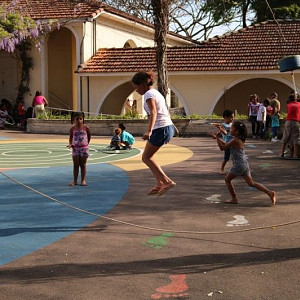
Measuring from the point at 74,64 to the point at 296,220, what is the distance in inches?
1109

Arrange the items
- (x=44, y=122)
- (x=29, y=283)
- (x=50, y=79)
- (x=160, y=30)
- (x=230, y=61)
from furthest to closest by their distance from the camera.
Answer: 1. (x=50, y=79)
2. (x=230, y=61)
3. (x=44, y=122)
4. (x=160, y=30)
5. (x=29, y=283)

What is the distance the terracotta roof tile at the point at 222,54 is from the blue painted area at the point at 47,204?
16.7 metres

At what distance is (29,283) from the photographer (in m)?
5.17

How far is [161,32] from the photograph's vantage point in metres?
22.9

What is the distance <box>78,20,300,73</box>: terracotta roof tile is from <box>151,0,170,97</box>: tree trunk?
5.34 meters

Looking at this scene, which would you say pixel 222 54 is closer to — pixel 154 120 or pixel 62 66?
pixel 62 66

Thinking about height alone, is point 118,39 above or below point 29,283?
above

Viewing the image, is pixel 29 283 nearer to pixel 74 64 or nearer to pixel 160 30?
pixel 160 30

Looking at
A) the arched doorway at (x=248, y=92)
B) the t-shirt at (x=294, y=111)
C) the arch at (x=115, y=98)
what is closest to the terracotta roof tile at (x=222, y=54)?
the arch at (x=115, y=98)

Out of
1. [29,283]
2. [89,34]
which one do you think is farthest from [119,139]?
[89,34]

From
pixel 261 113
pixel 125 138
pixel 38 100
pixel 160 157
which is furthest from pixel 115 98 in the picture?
pixel 160 157

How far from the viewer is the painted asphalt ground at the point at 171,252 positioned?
16.3ft

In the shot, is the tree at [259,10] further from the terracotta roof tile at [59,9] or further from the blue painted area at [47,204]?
the blue painted area at [47,204]

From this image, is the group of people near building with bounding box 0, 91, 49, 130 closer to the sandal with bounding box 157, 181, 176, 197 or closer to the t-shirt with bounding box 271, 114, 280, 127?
the t-shirt with bounding box 271, 114, 280, 127
